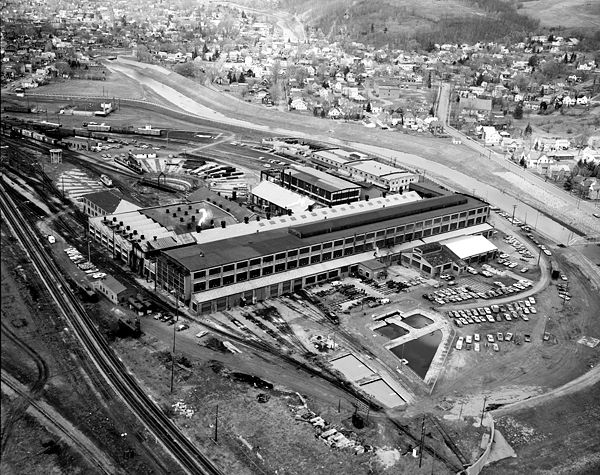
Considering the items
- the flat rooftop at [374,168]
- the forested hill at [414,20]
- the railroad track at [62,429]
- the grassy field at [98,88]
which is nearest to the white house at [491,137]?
the flat rooftop at [374,168]

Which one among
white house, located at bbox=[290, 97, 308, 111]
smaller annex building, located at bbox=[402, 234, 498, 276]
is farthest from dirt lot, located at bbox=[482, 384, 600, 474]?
white house, located at bbox=[290, 97, 308, 111]

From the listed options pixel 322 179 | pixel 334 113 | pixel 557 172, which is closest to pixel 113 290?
pixel 322 179

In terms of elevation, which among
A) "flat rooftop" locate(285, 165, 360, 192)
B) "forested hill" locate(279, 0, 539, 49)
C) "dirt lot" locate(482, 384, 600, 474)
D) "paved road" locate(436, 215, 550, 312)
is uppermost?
Result: "forested hill" locate(279, 0, 539, 49)

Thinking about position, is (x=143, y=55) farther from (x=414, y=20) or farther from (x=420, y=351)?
(x=420, y=351)

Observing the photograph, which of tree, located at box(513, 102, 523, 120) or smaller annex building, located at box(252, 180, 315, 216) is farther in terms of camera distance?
tree, located at box(513, 102, 523, 120)

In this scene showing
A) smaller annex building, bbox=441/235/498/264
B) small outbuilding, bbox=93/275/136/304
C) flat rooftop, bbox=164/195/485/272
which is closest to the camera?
small outbuilding, bbox=93/275/136/304

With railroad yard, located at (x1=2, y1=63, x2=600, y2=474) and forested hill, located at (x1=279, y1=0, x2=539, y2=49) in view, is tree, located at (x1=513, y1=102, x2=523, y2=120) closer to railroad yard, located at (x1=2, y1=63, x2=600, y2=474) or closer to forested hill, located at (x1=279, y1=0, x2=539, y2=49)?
railroad yard, located at (x1=2, y1=63, x2=600, y2=474)

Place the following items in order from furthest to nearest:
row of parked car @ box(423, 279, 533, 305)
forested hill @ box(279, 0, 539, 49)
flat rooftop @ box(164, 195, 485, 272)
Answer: forested hill @ box(279, 0, 539, 49) → row of parked car @ box(423, 279, 533, 305) → flat rooftop @ box(164, 195, 485, 272)

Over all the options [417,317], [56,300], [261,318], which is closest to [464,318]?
[417,317]
